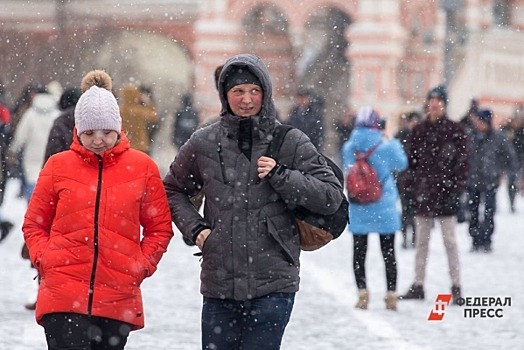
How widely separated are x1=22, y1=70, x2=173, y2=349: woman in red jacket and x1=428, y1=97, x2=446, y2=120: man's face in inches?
207

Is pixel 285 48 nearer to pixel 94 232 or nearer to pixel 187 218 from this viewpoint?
pixel 187 218

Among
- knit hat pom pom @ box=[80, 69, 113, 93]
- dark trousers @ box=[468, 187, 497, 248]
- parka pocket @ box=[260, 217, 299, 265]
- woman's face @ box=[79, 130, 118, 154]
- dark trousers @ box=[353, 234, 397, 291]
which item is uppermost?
knit hat pom pom @ box=[80, 69, 113, 93]

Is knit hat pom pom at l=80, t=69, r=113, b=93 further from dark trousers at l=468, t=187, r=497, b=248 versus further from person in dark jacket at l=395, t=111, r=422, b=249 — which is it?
dark trousers at l=468, t=187, r=497, b=248

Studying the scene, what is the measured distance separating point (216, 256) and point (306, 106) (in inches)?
584

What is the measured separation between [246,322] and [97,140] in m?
0.84

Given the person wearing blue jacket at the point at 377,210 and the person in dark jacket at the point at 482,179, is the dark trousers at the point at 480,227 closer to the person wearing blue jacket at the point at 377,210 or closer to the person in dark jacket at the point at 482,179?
the person in dark jacket at the point at 482,179

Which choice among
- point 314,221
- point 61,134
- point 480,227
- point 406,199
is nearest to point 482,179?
point 480,227

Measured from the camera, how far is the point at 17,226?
17.3 meters

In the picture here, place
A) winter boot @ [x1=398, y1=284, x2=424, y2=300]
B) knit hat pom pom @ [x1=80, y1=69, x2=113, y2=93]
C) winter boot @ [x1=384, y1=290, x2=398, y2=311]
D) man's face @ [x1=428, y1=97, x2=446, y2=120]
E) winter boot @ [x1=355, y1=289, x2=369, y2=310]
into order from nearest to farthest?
knit hat pom pom @ [x1=80, y1=69, x2=113, y2=93], winter boot @ [x1=384, y1=290, x2=398, y2=311], winter boot @ [x1=355, y1=289, x2=369, y2=310], man's face @ [x1=428, y1=97, x2=446, y2=120], winter boot @ [x1=398, y1=284, x2=424, y2=300]

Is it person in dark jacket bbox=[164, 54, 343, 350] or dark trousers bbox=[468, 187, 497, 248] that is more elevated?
person in dark jacket bbox=[164, 54, 343, 350]

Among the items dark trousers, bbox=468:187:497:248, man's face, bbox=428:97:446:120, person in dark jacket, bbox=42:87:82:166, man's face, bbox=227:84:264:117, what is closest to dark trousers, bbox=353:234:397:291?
man's face, bbox=428:97:446:120

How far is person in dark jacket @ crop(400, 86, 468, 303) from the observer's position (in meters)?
10.4

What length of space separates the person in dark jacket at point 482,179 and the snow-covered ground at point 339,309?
1.22 ft

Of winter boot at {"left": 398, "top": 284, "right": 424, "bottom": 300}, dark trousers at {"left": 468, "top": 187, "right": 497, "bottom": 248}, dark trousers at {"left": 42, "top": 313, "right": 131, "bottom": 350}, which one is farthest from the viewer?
dark trousers at {"left": 468, "top": 187, "right": 497, "bottom": 248}
